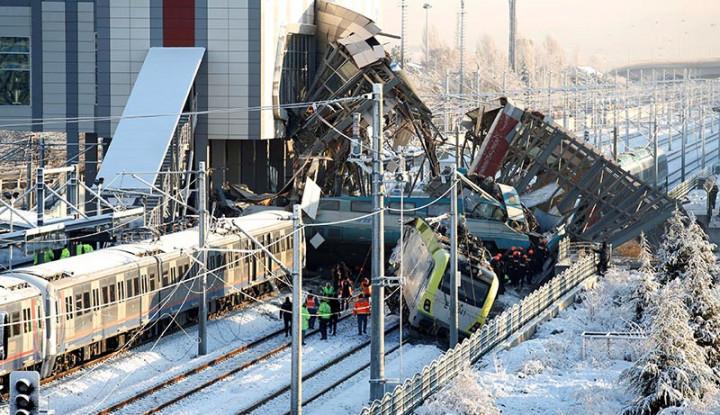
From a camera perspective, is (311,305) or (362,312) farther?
(311,305)

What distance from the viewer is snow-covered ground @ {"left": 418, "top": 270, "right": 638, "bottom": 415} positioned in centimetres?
2520

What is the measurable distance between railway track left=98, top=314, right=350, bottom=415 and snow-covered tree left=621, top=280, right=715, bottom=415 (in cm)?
1002

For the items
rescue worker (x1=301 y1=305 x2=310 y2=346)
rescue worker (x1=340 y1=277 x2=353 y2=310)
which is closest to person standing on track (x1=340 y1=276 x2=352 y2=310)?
rescue worker (x1=340 y1=277 x2=353 y2=310)

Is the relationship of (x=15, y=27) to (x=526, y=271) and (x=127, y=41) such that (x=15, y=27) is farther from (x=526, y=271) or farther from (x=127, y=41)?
(x=526, y=271)

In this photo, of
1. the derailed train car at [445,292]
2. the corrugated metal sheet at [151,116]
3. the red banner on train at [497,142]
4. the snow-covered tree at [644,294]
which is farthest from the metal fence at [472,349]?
the corrugated metal sheet at [151,116]

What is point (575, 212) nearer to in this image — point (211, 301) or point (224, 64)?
point (224, 64)

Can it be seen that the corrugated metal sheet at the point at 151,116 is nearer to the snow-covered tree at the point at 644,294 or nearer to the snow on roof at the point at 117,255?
the snow on roof at the point at 117,255

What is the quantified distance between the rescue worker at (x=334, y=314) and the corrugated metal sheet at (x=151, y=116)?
1080 centimetres

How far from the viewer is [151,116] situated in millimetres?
50906

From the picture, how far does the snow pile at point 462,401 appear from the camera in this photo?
24462 mm

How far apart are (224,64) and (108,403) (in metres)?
27.4

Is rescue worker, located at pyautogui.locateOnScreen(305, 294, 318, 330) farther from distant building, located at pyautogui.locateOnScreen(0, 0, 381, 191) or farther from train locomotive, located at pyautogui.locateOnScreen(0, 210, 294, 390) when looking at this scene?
distant building, located at pyautogui.locateOnScreen(0, 0, 381, 191)

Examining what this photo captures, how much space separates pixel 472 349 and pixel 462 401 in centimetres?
497

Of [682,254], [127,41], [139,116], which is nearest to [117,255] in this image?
[682,254]
